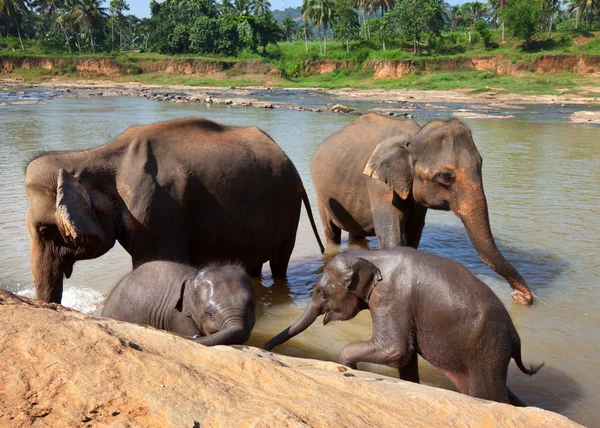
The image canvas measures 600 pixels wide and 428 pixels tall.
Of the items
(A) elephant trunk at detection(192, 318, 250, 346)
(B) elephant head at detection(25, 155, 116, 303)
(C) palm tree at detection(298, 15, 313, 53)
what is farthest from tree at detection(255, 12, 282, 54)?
(A) elephant trunk at detection(192, 318, 250, 346)

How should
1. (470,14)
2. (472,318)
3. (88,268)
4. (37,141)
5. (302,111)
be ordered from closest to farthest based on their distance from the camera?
(472,318), (88,268), (37,141), (302,111), (470,14)

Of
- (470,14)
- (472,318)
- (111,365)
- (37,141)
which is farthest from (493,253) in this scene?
(470,14)

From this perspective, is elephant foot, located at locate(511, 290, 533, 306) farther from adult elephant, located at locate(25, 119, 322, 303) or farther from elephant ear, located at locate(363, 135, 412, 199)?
adult elephant, located at locate(25, 119, 322, 303)

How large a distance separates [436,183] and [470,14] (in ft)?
389

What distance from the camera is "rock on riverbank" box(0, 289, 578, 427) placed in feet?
9.14

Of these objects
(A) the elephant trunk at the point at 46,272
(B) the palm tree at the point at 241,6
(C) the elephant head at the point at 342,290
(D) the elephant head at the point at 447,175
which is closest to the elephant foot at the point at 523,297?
(D) the elephant head at the point at 447,175

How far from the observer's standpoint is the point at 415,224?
24.5ft

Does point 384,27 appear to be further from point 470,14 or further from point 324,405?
point 324,405

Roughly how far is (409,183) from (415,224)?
751mm

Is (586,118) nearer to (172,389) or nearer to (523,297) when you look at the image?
(523,297)

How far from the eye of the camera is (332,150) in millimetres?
8922

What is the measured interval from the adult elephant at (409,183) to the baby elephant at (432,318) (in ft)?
6.38

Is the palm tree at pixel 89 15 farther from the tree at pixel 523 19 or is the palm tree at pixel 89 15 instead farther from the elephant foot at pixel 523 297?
the elephant foot at pixel 523 297

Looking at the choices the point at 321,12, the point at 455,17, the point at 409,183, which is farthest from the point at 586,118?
the point at 455,17
